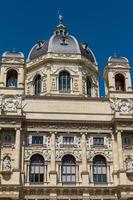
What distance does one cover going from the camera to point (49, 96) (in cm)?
3794

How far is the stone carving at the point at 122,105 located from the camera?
37.3m

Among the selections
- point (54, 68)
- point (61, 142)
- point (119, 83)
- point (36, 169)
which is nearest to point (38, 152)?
point (36, 169)

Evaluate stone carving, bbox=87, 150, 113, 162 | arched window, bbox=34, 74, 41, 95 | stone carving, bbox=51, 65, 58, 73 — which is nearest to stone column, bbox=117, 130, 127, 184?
stone carving, bbox=87, 150, 113, 162

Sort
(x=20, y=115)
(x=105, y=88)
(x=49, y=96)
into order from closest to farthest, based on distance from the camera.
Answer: (x=20, y=115) < (x=49, y=96) < (x=105, y=88)

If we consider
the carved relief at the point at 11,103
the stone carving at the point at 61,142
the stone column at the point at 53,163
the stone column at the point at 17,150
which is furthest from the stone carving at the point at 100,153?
the carved relief at the point at 11,103

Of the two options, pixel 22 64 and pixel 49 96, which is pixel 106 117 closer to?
pixel 49 96

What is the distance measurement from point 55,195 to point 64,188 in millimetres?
919

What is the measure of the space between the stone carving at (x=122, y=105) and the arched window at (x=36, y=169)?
8.13 metres

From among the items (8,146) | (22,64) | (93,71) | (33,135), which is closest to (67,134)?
(33,135)

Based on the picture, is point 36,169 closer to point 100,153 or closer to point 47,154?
point 47,154

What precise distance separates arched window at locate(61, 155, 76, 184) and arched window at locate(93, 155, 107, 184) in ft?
5.86

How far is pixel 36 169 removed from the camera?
1369 inches

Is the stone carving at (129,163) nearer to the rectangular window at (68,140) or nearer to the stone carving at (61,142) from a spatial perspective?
the stone carving at (61,142)

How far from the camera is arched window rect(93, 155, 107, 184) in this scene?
1375 inches
